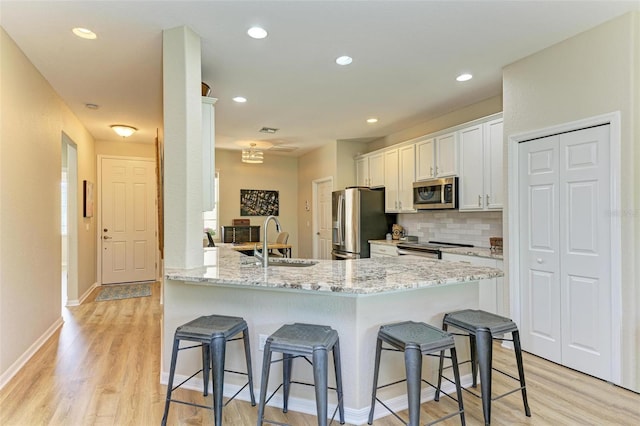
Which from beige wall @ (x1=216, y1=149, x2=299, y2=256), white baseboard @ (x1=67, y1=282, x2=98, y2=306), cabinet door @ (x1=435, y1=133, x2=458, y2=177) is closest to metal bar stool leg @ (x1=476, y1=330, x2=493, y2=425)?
cabinet door @ (x1=435, y1=133, x2=458, y2=177)

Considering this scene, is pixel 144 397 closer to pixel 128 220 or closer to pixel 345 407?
pixel 345 407

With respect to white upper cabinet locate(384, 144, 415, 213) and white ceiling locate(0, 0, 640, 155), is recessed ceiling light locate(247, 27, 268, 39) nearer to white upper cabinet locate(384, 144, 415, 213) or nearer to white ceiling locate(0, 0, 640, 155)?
white ceiling locate(0, 0, 640, 155)

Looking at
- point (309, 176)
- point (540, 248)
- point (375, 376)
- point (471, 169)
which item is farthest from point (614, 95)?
point (309, 176)

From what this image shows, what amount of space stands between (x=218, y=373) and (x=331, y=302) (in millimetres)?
737

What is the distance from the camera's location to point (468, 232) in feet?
14.4

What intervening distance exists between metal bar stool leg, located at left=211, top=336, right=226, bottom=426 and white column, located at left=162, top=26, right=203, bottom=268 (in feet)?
2.27

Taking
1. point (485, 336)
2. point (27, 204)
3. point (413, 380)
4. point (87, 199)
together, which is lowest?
point (413, 380)

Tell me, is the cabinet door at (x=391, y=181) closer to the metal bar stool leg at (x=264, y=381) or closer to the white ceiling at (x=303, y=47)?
the white ceiling at (x=303, y=47)

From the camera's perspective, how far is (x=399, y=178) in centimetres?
511

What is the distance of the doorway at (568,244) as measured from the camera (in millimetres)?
2482

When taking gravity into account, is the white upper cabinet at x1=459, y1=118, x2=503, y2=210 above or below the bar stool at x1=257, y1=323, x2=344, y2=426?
above

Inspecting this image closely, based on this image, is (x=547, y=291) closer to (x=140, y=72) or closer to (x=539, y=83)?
(x=539, y=83)

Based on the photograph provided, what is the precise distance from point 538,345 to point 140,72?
4.25 metres

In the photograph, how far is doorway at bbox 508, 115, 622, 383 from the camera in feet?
8.14
